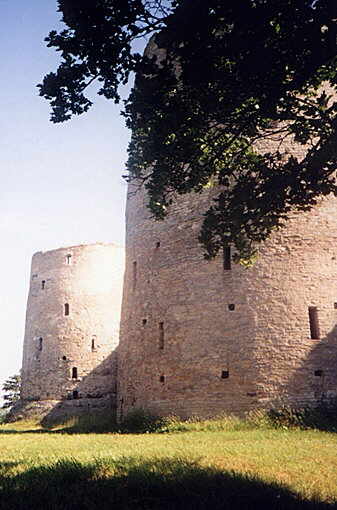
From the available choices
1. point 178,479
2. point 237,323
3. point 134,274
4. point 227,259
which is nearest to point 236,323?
point 237,323

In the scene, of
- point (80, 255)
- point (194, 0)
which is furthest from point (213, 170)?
point (80, 255)

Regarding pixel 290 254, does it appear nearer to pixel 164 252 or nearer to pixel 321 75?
pixel 164 252

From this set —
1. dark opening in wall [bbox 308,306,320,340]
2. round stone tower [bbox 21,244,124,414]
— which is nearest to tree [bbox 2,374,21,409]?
round stone tower [bbox 21,244,124,414]

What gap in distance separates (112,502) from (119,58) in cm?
529

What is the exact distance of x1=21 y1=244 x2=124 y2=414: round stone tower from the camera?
23.1 meters

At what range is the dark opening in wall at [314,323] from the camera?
1250 centimetres

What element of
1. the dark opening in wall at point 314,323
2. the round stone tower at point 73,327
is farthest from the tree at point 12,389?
the dark opening in wall at point 314,323

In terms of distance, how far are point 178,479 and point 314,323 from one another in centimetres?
900

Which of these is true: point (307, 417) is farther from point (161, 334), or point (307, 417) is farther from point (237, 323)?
point (161, 334)

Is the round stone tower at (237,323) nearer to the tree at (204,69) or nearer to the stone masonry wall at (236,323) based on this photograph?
the stone masonry wall at (236,323)

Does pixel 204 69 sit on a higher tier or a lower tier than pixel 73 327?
higher

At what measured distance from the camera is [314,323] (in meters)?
12.6

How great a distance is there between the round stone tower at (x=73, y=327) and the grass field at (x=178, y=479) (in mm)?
15854

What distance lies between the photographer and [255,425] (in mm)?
11242
